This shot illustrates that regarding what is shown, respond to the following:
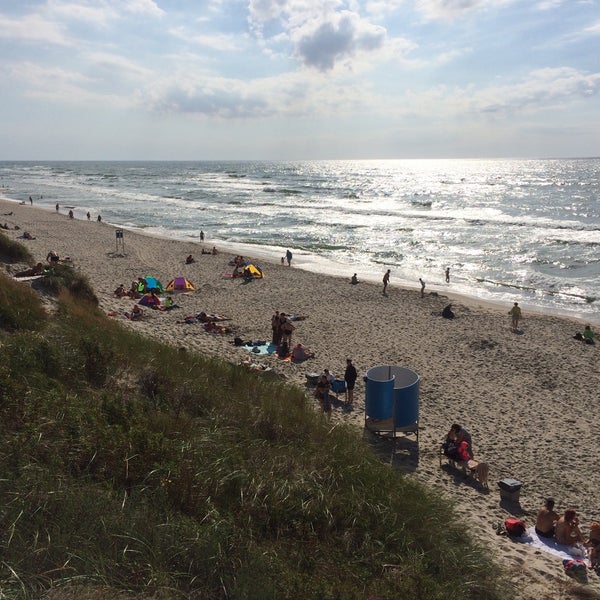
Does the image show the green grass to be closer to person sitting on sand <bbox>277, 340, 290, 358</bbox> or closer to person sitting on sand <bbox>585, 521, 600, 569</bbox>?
person sitting on sand <bbox>585, 521, 600, 569</bbox>

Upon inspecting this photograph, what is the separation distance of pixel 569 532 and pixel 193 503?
5216mm

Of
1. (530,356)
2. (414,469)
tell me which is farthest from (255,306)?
(414,469)

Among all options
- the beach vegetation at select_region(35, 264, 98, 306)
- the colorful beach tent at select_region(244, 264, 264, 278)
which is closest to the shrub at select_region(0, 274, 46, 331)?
the beach vegetation at select_region(35, 264, 98, 306)

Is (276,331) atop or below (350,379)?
atop

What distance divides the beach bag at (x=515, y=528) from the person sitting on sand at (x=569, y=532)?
44 centimetres

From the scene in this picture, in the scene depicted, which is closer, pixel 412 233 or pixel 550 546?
pixel 550 546

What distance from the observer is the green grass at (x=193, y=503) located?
3611mm

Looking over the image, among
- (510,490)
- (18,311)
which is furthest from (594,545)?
(18,311)

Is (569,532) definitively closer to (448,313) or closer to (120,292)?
(448,313)

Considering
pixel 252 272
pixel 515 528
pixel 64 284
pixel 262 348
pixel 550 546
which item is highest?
pixel 64 284

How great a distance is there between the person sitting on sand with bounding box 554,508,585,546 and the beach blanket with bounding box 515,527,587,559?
70mm

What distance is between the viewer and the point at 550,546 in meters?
6.56

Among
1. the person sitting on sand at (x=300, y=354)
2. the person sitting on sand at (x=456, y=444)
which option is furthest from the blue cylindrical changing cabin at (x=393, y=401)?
the person sitting on sand at (x=300, y=354)

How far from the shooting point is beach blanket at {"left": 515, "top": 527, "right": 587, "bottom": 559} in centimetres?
641
